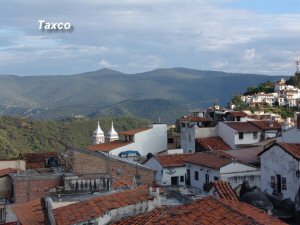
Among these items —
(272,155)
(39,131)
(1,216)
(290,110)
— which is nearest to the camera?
(1,216)

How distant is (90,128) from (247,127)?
56.8 m

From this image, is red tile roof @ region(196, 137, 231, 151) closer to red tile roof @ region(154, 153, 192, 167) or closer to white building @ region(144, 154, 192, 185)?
red tile roof @ region(154, 153, 192, 167)

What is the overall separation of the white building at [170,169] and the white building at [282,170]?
40.3 feet

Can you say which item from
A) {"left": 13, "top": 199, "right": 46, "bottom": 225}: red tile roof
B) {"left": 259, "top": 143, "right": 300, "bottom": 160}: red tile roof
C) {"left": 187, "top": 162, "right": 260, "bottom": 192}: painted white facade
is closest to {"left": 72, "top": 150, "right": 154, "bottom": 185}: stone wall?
{"left": 187, "top": 162, "right": 260, "bottom": 192}: painted white facade

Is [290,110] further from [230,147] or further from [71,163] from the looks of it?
[71,163]

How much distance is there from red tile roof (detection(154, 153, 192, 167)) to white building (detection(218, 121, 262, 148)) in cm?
901

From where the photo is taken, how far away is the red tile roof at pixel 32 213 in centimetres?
1388

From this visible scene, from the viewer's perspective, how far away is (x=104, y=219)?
11.3m

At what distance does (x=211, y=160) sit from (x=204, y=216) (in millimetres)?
26194

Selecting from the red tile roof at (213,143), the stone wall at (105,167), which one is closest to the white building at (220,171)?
the stone wall at (105,167)

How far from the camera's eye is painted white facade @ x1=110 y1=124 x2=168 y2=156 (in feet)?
178

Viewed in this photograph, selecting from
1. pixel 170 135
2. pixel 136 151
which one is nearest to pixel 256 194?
pixel 136 151

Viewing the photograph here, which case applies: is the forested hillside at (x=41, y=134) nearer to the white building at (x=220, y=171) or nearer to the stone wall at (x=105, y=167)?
the white building at (x=220, y=171)

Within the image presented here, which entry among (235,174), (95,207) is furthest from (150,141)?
(95,207)
